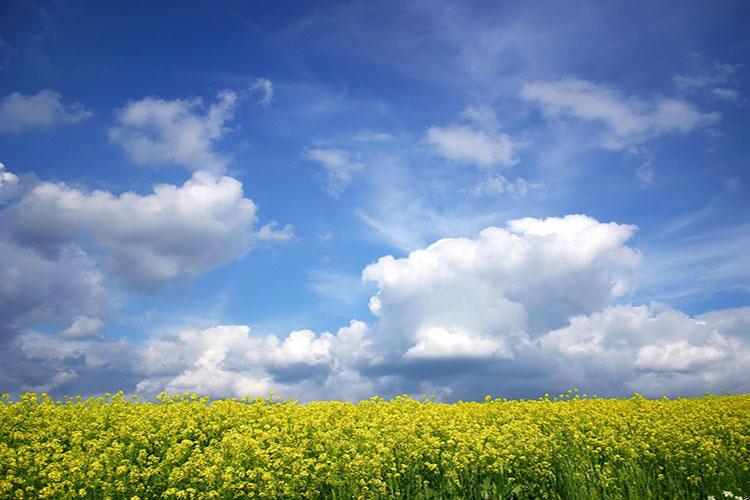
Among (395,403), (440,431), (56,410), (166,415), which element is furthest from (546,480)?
(56,410)

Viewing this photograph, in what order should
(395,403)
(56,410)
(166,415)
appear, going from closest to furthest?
(166,415) → (56,410) → (395,403)

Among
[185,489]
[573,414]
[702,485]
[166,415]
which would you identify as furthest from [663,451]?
[166,415]

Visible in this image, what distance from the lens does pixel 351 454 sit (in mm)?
9961

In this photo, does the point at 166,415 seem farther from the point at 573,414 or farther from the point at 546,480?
the point at 573,414

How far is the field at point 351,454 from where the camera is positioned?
914 centimetres

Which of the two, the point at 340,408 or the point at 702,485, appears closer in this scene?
the point at 702,485

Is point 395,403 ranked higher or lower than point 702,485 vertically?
higher

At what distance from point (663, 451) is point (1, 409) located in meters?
14.7

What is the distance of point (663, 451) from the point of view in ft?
37.3

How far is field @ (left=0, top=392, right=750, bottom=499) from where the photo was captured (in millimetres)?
9141

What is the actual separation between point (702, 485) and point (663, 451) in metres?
0.92

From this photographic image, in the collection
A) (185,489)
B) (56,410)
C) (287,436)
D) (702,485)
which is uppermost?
(56,410)

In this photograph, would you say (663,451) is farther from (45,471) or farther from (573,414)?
(45,471)

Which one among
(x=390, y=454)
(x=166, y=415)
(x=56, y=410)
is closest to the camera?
(x=390, y=454)
